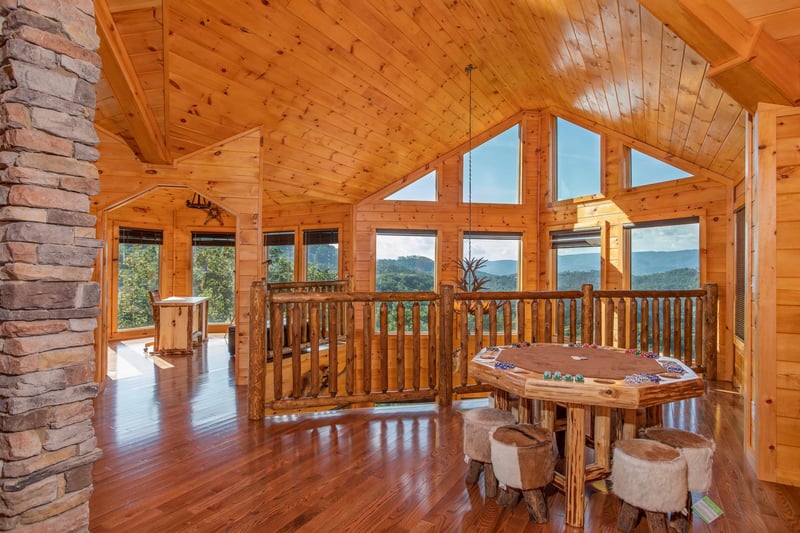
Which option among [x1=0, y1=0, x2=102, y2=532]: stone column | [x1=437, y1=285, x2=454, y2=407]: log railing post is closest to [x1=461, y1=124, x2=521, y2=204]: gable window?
[x1=437, y1=285, x2=454, y2=407]: log railing post

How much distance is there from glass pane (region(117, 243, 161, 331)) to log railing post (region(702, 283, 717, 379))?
8330mm

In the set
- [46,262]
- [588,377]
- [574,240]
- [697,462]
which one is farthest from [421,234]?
[46,262]

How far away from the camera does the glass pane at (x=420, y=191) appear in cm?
732

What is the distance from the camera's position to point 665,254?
5781mm

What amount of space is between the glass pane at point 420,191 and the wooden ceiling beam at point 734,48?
16.7ft

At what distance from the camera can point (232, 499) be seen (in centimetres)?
225

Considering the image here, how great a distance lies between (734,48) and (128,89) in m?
3.73

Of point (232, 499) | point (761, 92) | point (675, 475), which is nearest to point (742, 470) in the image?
point (675, 475)

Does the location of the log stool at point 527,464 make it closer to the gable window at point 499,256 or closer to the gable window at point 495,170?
the gable window at point 499,256

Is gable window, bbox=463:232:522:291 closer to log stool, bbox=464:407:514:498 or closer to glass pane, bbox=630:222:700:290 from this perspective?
glass pane, bbox=630:222:700:290

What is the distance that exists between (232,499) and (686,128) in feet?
16.6

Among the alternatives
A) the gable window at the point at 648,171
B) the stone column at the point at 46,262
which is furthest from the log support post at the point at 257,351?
the gable window at the point at 648,171

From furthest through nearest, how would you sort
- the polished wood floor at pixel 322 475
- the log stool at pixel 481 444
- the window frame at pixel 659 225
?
the window frame at pixel 659 225 < the log stool at pixel 481 444 < the polished wood floor at pixel 322 475

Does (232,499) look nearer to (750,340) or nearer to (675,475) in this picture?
(675,475)
